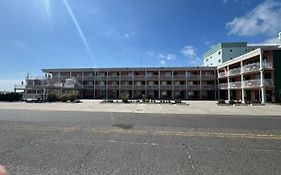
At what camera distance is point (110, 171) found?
4383mm

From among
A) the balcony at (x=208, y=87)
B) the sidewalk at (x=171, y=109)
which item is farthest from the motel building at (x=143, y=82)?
the sidewalk at (x=171, y=109)

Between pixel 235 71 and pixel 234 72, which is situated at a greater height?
pixel 235 71

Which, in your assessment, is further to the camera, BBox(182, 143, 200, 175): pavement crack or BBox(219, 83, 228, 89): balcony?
BBox(219, 83, 228, 89): balcony

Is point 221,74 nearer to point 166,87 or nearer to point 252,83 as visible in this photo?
point 252,83

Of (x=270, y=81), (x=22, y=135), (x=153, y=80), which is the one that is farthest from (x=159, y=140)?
(x=153, y=80)

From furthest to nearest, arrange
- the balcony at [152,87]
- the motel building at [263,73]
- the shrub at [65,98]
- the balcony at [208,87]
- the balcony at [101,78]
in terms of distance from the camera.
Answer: the balcony at [101,78]
the balcony at [152,87]
the balcony at [208,87]
the shrub at [65,98]
the motel building at [263,73]

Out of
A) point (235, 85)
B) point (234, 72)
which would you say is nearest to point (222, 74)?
point (234, 72)

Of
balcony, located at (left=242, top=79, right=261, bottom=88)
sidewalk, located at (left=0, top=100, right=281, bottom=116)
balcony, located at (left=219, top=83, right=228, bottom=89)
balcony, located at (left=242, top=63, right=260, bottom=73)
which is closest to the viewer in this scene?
sidewalk, located at (left=0, top=100, right=281, bottom=116)

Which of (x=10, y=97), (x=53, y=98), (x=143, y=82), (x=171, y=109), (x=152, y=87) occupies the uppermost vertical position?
(x=143, y=82)

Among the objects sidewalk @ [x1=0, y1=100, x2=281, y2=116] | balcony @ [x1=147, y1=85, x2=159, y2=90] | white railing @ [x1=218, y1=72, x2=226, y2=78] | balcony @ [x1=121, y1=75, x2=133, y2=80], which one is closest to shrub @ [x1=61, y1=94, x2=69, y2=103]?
sidewalk @ [x1=0, y1=100, x2=281, y2=116]

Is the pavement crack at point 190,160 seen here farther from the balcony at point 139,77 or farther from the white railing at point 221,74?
the balcony at point 139,77

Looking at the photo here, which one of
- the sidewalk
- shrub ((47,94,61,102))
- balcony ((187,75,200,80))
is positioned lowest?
the sidewalk

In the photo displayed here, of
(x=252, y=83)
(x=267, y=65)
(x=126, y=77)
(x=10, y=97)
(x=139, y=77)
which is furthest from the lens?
(x=126, y=77)

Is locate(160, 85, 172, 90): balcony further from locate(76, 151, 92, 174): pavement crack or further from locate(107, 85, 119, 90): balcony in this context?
locate(76, 151, 92, 174): pavement crack
